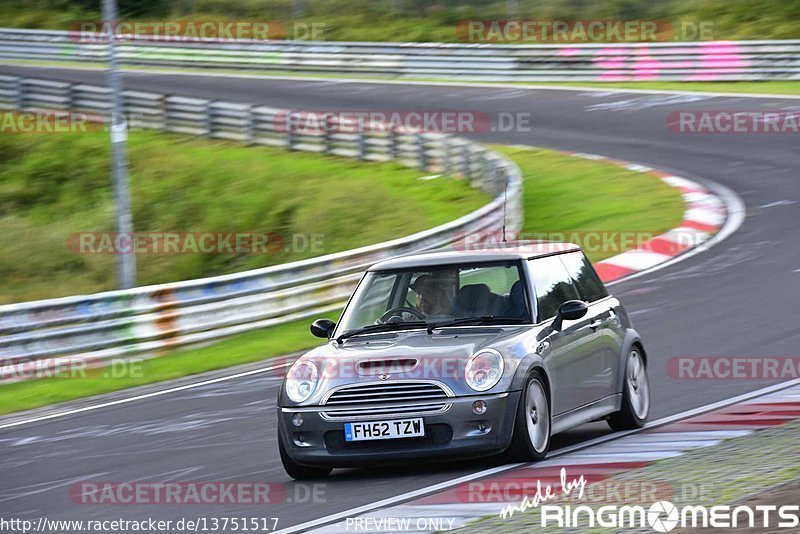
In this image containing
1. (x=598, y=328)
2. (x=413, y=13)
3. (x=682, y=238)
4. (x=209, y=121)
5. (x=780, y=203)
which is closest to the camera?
(x=598, y=328)

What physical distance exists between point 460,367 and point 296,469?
46.9 inches

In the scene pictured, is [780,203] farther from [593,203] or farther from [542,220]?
[542,220]

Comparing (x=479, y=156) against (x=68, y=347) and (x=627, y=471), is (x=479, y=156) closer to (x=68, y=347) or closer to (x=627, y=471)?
(x=68, y=347)

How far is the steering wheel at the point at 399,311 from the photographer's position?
8.63 meters

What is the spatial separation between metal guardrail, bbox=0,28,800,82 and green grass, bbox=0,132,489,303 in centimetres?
883

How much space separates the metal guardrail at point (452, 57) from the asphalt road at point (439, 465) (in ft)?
21.2

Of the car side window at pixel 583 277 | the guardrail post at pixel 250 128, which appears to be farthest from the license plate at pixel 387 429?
the guardrail post at pixel 250 128

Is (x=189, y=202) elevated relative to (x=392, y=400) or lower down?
lower down

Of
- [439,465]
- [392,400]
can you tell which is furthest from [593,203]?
[392,400]

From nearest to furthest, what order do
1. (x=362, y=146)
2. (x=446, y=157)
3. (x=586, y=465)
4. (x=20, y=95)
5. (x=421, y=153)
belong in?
(x=586, y=465)
(x=446, y=157)
(x=421, y=153)
(x=362, y=146)
(x=20, y=95)

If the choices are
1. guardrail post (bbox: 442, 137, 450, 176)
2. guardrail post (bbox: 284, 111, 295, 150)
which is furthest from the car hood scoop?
guardrail post (bbox: 284, 111, 295, 150)

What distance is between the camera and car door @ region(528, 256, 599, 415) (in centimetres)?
836

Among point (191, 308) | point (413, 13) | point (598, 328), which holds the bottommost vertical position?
point (191, 308)

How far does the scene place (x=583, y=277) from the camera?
9438 millimetres
